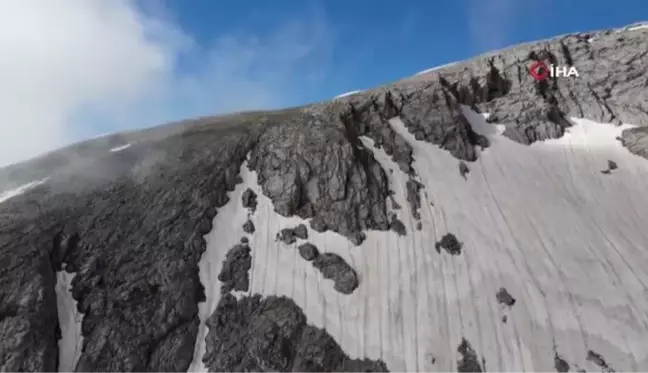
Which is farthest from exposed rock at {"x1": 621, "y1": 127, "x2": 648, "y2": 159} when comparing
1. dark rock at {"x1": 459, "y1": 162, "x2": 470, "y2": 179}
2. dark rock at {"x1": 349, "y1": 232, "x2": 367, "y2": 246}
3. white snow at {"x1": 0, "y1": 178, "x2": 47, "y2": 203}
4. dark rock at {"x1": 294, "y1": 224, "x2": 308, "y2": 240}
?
white snow at {"x1": 0, "y1": 178, "x2": 47, "y2": 203}

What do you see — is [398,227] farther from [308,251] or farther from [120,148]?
[120,148]

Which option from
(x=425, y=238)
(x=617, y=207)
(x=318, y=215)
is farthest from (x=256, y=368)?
(x=617, y=207)

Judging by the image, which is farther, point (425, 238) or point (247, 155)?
point (247, 155)

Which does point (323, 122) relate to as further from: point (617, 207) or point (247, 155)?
point (617, 207)

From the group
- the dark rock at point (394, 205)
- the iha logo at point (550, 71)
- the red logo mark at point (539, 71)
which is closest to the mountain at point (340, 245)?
the dark rock at point (394, 205)

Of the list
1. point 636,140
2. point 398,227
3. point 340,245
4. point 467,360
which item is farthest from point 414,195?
point 636,140
